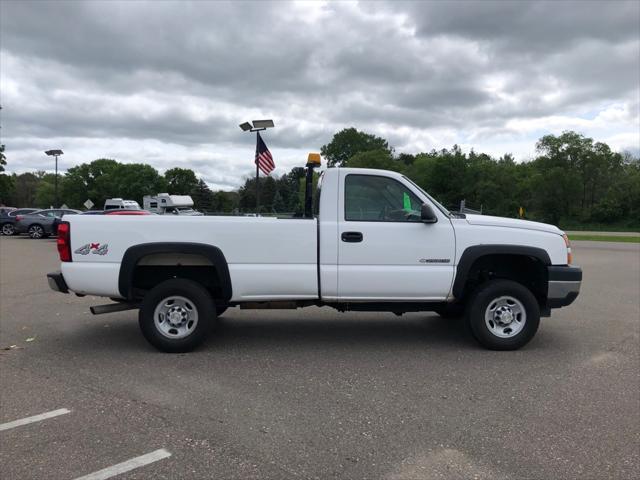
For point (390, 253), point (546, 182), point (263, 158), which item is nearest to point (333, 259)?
point (390, 253)

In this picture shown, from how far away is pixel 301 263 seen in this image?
5320 millimetres

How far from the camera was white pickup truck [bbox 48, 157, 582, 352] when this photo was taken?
5.26 metres

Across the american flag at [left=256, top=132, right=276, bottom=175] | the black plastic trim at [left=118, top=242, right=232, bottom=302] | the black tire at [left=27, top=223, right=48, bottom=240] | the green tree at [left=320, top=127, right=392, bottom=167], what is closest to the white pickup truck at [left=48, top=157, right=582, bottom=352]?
the black plastic trim at [left=118, top=242, right=232, bottom=302]

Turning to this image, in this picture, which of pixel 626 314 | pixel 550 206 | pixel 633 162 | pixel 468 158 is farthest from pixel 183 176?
pixel 626 314

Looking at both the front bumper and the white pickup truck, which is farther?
the front bumper

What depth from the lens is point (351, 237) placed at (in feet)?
17.4

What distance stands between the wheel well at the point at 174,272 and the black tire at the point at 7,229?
27.8 m

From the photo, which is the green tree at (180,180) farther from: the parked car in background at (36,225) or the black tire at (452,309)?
the black tire at (452,309)

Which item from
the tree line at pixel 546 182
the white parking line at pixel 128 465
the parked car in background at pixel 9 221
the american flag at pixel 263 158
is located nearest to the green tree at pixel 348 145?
the tree line at pixel 546 182

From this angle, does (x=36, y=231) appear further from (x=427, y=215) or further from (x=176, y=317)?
(x=427, y=215)

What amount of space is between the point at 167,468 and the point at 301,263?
2646 mm

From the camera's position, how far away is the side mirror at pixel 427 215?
5.28 meters

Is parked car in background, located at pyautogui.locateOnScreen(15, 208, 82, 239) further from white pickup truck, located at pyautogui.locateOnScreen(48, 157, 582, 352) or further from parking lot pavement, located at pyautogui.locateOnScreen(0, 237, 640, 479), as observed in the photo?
white pickup truck, located at pyautogui.locateOnScreen(48, 157, 582, 352)

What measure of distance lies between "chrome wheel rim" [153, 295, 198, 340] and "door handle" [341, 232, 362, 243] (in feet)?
5.84
